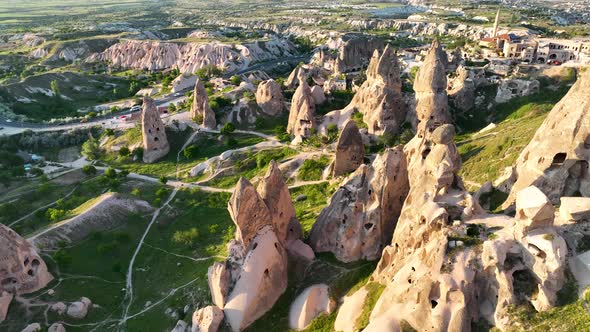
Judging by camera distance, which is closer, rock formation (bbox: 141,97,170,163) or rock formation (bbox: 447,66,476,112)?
rock formation (bbox: 141,97,170,163)

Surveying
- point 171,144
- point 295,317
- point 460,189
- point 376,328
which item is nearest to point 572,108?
point 460,189

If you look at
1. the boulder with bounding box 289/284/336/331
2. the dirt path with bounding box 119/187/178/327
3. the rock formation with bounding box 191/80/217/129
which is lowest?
the dirt path with bounding box 119/187/178/327

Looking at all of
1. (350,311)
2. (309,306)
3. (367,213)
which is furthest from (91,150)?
(350,311)

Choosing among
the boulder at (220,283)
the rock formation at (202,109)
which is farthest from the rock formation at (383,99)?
the boulder at (220,283)

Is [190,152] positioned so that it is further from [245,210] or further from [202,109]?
[245,210]

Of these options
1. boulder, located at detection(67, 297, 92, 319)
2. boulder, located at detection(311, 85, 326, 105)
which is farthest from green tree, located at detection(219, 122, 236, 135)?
boulder, located at detection(67, 297, 92, 319)

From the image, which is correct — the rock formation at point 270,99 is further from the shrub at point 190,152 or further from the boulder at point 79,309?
the boulder at point 79,309

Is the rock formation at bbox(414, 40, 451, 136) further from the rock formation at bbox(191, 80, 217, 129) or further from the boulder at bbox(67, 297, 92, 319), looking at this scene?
the boulder at bbox(67, 297, 92, 319)

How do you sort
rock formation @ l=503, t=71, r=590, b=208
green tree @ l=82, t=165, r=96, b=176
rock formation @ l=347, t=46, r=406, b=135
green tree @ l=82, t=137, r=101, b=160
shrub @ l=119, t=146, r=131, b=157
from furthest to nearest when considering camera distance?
green tree @ l=82, t=137, r=101, b=160, shrub @ l=119, t=146, r=131, b=157, rock formation @ l=347, t=46, r=406, b=135, green tree @ l=82, t=165, r=96, b=176, rock formation @ l=503, t=71, r=590, b=208
